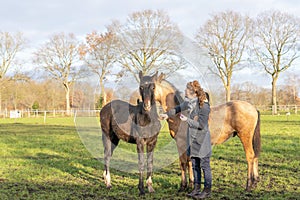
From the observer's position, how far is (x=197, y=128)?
206 inches

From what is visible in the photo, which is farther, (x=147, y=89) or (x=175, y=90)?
(x=175, y=90)

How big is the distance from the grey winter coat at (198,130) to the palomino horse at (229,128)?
0.38 m

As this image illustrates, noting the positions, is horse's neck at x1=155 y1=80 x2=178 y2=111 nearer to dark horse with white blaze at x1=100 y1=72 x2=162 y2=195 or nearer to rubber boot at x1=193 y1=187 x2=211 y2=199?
dark horse with white blaze at x1=100 y1=72 x2=162 y2=195

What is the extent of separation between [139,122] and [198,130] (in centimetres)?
108

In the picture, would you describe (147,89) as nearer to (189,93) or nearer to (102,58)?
(189,93)

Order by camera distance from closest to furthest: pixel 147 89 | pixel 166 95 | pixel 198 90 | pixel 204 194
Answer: pixel 147 89 → pixel 198 90 → pixel 204 194 → pixel 166 95

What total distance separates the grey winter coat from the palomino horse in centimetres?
38

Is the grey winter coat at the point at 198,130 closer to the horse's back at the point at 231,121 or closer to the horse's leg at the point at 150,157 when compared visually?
the horse's leg at the point at 150,157

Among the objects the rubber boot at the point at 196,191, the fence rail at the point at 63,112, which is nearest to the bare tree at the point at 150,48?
the rubber boot at the point at 196,191

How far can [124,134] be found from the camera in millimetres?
6184

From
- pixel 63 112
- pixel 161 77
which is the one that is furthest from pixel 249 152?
pixel 63 112

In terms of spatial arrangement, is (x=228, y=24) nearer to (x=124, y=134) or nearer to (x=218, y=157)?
(x=218, y=157)

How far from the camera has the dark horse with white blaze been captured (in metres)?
4.99

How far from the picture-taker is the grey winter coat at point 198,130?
5176mm
